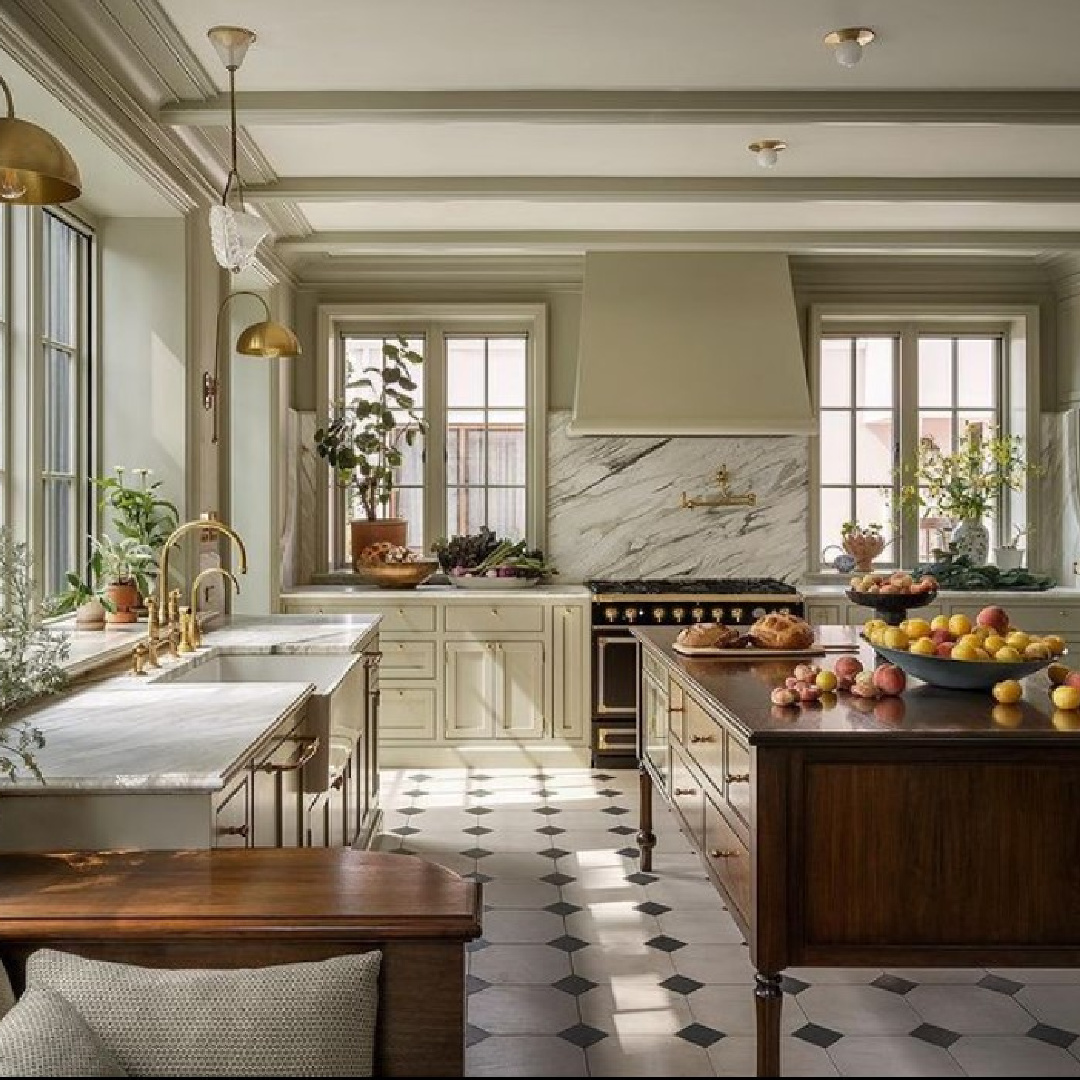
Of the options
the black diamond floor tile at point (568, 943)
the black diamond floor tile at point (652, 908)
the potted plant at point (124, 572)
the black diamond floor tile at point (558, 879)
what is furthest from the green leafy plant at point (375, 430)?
the black diamond floor tile at point (568, 943)

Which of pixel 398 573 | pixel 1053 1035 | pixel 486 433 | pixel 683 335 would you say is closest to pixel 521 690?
pixel 398 573

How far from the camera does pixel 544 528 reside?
279 inches

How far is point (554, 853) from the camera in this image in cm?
500

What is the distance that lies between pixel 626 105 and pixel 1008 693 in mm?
2358

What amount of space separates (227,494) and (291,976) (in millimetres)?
3782

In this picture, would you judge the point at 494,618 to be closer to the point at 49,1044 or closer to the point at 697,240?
the point at 697,240

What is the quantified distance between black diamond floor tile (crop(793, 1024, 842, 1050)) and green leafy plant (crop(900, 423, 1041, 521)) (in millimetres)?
4250

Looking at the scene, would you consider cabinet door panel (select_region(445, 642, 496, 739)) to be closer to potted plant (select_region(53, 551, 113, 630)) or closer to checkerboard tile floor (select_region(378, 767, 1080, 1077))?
checkerboard tile floor (select_region(378, 767, 1080, 1077))

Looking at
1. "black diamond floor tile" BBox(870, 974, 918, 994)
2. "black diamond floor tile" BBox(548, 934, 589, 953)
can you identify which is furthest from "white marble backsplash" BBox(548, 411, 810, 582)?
"black diamond floor tile" BBox(870, 974, 918, 994)

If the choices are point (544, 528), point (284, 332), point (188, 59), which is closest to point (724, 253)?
point (544, 528)

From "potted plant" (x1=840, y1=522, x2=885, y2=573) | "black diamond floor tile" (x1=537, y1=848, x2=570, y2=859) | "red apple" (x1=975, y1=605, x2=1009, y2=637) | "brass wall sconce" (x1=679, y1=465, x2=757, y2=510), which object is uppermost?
"brass wall sconce" (x1=679, y1=465, x2=757, y2=510)

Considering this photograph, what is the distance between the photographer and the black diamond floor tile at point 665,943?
12.9ft

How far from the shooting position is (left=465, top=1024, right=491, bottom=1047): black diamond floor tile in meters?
3.25

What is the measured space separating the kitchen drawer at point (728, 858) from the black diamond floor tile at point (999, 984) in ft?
3.17
